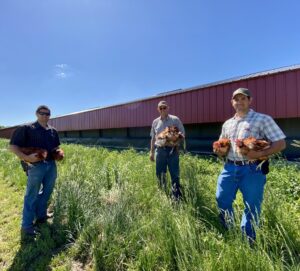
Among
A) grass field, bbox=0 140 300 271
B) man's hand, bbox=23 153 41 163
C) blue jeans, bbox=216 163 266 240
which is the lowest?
grass field, bbox=0 140 300 271

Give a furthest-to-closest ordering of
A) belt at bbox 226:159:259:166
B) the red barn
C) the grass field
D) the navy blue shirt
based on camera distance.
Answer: the red barn → the navy blue shirt → belt at bbox 226:159:259:166 → the grass field

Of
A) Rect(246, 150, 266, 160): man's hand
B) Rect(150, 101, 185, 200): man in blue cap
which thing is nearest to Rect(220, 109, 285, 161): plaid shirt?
Rect(246, 150, 266, 160): man's hand

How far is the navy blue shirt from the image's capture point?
11.1ft

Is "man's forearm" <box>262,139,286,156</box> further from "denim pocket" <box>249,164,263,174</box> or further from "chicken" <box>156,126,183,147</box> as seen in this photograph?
"chicken" <box>156,126,183,147</box>

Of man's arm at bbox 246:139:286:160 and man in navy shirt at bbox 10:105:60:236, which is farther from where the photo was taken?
man in navy shirt at bbox 10:105:60:236

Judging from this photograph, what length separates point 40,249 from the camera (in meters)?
2.99

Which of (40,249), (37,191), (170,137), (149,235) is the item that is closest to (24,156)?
(37,191)

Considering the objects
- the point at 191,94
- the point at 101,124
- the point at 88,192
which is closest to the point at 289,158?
the point at 191,94

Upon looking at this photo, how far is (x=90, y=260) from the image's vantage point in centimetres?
273

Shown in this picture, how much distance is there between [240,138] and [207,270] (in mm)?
1275

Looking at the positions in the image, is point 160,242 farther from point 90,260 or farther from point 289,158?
point 289,158

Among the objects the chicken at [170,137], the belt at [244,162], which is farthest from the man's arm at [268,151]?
the chicken at [170,137]

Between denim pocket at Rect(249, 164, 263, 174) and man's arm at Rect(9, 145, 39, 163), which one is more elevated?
man's arm at Rect(9, 145, 39, 163)

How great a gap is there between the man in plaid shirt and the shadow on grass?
6.33 feet
